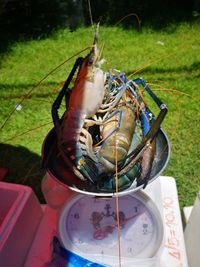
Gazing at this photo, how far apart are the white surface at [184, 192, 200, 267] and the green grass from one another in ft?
1.66

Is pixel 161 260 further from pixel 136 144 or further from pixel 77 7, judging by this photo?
pixel 77 7

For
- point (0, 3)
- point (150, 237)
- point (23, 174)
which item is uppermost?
point (0, 3)

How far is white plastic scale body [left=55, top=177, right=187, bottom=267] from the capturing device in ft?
2.81

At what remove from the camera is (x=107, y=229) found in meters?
0.91

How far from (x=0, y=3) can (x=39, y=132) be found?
1.91 metres

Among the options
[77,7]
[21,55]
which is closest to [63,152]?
[21,55]

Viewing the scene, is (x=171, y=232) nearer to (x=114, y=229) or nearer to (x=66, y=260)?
(x=114, y=229)

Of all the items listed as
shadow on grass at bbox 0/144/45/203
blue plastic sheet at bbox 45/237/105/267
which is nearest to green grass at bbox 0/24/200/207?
shadow on grass at bbox 0/144/45/203

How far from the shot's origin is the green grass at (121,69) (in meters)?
1.92

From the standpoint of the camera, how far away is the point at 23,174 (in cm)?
192

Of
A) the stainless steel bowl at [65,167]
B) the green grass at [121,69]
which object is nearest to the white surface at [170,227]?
the stainless steel bowl at [65,167]

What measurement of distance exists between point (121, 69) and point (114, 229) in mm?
2004

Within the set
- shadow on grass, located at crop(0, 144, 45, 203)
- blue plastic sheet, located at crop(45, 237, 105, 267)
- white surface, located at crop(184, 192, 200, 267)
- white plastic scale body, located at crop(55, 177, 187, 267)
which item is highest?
white plastic scale body, located at crop(55, 177, 187, 267)

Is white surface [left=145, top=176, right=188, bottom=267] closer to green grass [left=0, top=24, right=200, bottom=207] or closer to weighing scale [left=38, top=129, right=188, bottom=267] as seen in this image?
weighing scale [left=38, top=129, right=188, bottom=267]
